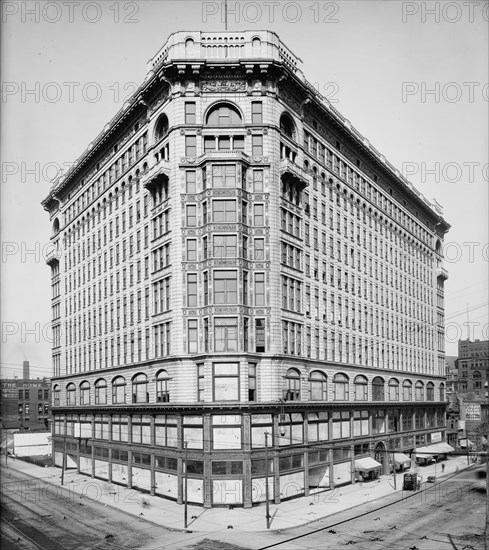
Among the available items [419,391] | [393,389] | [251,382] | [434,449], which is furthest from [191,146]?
[434,449]

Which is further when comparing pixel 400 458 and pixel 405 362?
pixel 405 362

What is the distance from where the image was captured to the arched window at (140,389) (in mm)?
62000

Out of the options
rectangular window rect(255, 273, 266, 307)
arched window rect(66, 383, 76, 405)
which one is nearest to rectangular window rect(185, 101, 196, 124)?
rectangular window rect(255, 273, 266, 307)

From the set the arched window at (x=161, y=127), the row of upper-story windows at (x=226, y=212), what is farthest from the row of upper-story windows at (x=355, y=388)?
the arched window at (x=161, y=127)

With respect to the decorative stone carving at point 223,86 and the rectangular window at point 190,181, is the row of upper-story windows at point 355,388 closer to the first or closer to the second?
the rectangular window at point 190,181

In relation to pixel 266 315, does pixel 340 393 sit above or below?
below

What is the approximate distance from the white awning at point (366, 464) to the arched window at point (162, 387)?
22866mm

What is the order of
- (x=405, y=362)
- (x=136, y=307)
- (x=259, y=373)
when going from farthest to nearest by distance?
(x=405, y=362), (x=136, y=307), (x=259, y=373)

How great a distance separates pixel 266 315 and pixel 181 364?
8.36 meters

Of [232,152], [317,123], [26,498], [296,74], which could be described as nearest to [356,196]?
[317,123]

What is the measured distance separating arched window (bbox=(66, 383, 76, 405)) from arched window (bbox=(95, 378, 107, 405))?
858 centimetres

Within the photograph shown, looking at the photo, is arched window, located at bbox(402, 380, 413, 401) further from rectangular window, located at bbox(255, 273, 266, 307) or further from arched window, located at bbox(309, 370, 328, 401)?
rectangular window, located at bbox(255, 273, 266, 307)

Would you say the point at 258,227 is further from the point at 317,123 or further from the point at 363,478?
the point at 363,478

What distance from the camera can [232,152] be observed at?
55.3 meters
